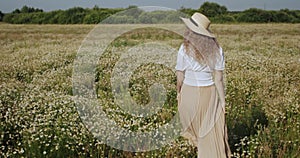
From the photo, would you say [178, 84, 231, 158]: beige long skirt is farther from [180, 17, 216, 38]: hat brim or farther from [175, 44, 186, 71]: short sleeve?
[180, 17, 216, 38]: hat brim

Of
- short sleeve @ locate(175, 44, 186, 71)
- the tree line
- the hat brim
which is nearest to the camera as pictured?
the hat brim

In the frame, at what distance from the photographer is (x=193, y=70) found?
154 inches

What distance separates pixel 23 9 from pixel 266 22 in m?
9.15

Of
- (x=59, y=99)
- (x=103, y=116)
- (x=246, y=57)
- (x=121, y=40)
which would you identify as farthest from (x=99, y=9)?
(x=103, y=116)

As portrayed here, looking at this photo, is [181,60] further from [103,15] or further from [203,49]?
[103,15]

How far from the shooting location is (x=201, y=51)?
385 cm

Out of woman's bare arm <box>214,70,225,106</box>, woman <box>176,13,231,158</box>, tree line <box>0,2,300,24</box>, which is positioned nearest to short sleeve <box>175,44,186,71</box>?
woman <box>176,13,231,158</box>

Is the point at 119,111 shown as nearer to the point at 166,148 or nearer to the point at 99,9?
the point at 166,148

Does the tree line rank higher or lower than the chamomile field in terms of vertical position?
higher

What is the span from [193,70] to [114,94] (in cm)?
253

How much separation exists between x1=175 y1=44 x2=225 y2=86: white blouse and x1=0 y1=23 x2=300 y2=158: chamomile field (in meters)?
0.78

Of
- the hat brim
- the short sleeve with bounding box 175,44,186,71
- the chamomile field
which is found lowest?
the chamomile field

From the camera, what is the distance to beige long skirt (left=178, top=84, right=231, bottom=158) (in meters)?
4.01

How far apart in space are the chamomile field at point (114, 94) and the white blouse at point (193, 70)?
30.8 inches
